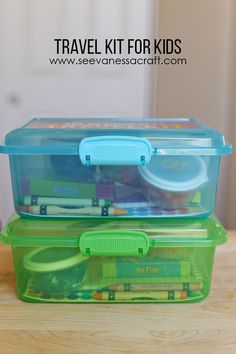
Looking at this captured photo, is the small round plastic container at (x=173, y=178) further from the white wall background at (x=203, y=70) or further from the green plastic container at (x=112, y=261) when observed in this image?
the white wall background at (x=203, y=70)

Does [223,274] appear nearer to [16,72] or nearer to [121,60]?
[121,60]

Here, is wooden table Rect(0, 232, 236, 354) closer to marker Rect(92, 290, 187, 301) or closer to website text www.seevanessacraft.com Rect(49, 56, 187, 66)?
marker Rect(92, 290, 187, 301)

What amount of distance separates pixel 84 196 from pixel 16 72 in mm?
1144

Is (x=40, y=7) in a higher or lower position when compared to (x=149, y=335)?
higher

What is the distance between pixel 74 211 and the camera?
65cm

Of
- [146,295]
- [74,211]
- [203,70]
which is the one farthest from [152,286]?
[203,70]

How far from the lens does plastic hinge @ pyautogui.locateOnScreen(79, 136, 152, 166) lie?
0.62 m

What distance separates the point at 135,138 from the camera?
625mm

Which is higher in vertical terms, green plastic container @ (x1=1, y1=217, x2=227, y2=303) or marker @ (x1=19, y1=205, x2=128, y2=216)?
marker @ (x1=19, y1=205, x2=128, y2=216)

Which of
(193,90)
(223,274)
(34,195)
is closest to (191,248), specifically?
(223,274)

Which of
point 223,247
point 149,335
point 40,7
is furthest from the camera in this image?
point 40,7

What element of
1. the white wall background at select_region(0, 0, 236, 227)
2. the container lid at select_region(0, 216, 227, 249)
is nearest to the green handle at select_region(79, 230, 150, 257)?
the container lid at select_region(0, 216, 227, 249)

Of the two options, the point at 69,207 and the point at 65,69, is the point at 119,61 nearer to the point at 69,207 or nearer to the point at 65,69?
the point at 65,69

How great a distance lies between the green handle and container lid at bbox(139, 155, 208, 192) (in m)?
0.08
